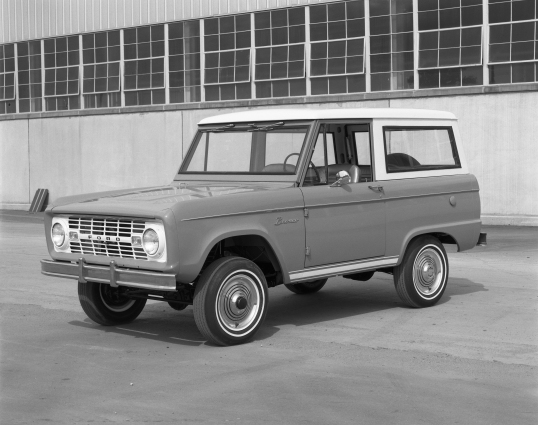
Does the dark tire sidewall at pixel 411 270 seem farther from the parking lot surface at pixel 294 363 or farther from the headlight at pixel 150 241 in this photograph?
the headlight at pixel 150 241

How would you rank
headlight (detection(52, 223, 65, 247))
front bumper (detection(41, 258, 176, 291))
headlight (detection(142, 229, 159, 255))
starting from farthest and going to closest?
headlight (detection(52, 223, 65, 247))
headlight (detection(142, 229, 159, 255))
front bumper (detection(41, 258, 176, 291))

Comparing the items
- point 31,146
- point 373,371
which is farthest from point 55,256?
point 31,146

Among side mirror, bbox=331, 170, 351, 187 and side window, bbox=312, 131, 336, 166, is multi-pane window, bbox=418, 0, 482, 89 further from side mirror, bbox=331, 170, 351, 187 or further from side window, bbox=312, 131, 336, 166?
side mirror, bbox=331, 170, 351, 187

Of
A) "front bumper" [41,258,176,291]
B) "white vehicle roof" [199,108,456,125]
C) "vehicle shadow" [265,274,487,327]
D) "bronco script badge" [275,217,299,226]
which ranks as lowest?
"vehicle shadow" [265,274,487,327]

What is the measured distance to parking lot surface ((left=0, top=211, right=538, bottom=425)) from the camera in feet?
18.9

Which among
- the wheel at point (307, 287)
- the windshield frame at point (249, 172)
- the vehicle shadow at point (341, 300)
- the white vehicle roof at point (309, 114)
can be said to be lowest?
the vehicle shadow at point (341, 300)

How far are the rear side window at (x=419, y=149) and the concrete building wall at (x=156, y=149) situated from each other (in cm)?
877

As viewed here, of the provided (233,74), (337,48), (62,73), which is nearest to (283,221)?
(337,48)

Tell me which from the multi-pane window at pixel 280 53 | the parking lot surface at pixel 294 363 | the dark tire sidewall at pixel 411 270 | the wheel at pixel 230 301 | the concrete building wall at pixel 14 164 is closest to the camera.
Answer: the parking lot surface at pixel 294 363

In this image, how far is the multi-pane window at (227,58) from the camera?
23391 mm

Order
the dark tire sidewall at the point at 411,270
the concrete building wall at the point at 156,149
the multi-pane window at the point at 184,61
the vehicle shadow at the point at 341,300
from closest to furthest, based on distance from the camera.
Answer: the vehicle shadow at the point at 341,300 < the dark tire sidewall at the point at 411,270 < the concrete building wall at the point at 156,149 < the multi-pane window at the point at 184,61

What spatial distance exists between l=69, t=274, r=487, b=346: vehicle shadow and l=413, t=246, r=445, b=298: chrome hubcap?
0.32m

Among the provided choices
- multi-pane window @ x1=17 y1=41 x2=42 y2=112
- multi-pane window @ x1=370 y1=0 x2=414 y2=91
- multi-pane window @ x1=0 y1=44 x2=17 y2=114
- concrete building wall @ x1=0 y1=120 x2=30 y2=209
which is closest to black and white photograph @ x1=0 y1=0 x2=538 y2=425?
multi-pane window @ x1=370 y1=0 x2=414 y2=91

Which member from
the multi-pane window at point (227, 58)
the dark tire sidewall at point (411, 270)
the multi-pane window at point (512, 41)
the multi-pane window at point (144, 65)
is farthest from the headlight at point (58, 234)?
the multi-pane window at point (144, 65)
